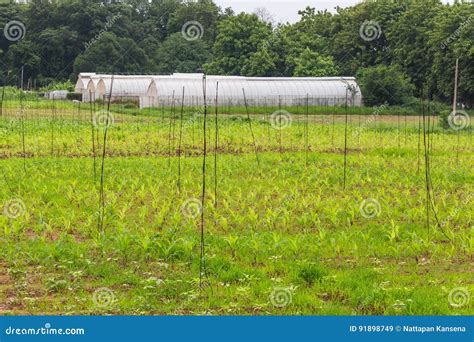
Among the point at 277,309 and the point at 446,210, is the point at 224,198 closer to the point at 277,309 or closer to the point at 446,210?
the point at 446,210

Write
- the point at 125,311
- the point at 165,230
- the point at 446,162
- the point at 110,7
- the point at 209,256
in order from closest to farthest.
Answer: the point at 125,311, the point at 209,256, the point at 165,230, the point at 446,162, the point at 110,7

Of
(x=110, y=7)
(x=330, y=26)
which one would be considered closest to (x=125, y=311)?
(x=330, y=26)

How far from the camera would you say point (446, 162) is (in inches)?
611

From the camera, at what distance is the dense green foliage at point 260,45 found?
3597 cm

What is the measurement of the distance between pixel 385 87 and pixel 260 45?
1022 centimetres

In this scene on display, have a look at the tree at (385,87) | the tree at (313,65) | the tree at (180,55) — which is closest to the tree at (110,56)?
the tree at (180,55)

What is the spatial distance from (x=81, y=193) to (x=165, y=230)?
2709 millimetres

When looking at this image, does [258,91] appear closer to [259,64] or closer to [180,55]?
[259,64]

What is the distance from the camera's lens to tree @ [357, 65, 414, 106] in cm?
3550

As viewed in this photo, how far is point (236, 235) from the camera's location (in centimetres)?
815

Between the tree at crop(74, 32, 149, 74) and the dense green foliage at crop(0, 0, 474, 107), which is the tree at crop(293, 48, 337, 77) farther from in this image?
the tree at crop(74, 32, 149, 74)

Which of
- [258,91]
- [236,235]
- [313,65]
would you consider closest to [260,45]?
[313,65]

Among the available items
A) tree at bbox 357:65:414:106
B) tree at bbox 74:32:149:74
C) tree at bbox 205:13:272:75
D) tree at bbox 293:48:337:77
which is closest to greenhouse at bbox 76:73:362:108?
tree at bbox 357:65:414:106

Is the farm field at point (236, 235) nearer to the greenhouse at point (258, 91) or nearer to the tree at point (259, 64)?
the greenhouse at point (258, 91)
